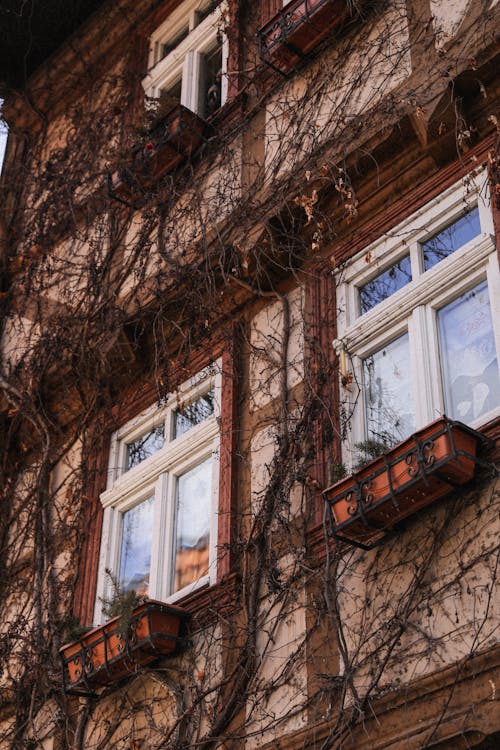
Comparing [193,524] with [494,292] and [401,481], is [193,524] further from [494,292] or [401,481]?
[494,292]

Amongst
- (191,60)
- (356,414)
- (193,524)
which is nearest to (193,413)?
(193,524)

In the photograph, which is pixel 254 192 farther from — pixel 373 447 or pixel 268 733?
pixel 268 733

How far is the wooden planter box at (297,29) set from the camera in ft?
24.9

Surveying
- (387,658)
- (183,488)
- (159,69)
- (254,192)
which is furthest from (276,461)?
(159,69)

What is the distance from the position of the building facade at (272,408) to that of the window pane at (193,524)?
0.07 ft

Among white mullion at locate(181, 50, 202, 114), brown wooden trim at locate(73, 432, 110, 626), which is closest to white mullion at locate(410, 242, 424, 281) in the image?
brown wooden trim at locate(73, 432, 110, 626)

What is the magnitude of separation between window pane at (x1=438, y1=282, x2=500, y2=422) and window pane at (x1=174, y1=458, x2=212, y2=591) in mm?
1716

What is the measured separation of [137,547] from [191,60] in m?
Answer: 4.01

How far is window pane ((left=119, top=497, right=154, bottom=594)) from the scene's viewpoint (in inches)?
288

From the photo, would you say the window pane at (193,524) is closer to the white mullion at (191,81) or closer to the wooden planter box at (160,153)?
the wooden planter box at (160,153)

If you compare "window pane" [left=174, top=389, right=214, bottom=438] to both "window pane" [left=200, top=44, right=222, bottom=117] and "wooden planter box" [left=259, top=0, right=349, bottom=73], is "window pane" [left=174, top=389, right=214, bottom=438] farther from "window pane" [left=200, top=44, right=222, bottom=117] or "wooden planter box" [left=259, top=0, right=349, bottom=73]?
"window pane" [left=200, top=44, right=222, bottom=117]

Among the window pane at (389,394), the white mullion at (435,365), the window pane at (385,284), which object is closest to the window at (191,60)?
the window pane at (385,284)

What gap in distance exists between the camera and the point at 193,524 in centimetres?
712

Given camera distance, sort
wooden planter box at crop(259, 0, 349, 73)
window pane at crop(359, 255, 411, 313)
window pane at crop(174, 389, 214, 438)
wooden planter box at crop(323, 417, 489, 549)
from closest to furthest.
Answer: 1. wooden planter box at crop(323, 417, 489, 549)
2. window pane at crop(359, 255, 411, 313)
3. window pane at crop(174, 389, 214, 438)
4. wooden planter box at crop(259, 0, 349, 73)
